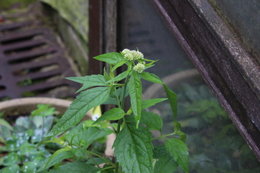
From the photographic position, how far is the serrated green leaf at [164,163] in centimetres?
171

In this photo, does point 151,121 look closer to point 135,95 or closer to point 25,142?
point 135,95

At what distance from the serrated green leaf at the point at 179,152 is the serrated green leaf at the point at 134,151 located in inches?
4.4

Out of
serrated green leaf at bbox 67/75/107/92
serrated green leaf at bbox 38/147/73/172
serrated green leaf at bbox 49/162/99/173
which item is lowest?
serrated green leaf at bbox 49/162/99/173

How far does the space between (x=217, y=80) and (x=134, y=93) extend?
0.30m

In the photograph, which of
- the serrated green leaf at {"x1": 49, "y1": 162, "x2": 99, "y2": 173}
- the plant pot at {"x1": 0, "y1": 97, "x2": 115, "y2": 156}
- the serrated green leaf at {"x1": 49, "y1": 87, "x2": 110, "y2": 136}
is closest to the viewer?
the serrated green leaf at {"x1": 49, "y1": 87, "x2": 110, "y2": 136}

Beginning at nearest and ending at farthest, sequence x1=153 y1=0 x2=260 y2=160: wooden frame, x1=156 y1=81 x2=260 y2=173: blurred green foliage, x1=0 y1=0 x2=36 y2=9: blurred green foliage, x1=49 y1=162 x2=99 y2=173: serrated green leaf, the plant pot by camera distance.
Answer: x1=153 y1=0 x2=260 y2=160: wooden frame, x1=156 y1=81 x2=260 y2=173: blurred green foliage, x1=49 y1=162 x2=99 y2=173: serrated green leaf, the plant pot, x1=0 y1=0 x2=36 y2=9: blurred green foliage

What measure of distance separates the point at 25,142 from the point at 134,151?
1.31m

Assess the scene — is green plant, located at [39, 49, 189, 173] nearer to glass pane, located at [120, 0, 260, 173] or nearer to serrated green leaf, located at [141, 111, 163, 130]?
serrated green leaf, located at [141, 111, 163, 130]

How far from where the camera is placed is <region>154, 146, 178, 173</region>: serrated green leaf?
171 cm

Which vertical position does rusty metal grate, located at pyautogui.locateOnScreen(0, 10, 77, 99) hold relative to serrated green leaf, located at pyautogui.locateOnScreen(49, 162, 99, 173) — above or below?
above

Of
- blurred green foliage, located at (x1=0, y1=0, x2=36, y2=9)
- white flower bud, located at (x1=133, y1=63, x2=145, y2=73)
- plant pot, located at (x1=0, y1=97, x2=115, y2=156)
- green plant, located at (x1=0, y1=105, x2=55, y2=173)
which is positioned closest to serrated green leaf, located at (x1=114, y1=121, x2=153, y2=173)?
white flower bud, located at (x1=133, y1=63, x2=145, y2=73)

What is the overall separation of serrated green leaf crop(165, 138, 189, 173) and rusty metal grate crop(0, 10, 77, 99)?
208 centimetres

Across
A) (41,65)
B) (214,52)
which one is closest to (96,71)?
(41,65)

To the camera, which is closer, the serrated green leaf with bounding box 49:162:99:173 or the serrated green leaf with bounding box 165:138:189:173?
the serrated green leaf with bounding box 165:138:189:173
